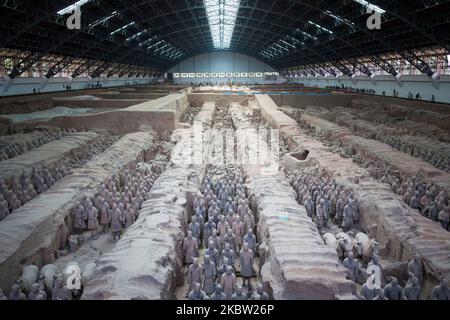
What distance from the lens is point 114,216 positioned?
6.37 m

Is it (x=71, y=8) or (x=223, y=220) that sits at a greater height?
(x=71, y=8)

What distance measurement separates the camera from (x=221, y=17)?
102ft

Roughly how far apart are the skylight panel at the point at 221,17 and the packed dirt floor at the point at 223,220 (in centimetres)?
1616

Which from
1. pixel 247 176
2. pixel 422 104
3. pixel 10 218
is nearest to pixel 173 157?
pixel 247 176

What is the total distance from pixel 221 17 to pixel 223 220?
92.6 ft

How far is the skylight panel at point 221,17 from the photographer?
25438 millimetres

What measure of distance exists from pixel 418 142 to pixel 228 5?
749 inches

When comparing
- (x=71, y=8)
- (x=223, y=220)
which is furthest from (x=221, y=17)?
(x=223, y=220)

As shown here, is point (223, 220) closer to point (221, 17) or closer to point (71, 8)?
point (71, 8)

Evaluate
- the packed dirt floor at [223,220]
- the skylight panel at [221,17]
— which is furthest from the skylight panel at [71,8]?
the skylight panel at [221,17]

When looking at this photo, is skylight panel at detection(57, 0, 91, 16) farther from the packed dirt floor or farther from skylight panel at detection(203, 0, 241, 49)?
skylight panel at detection(203, 0, 241, 49)

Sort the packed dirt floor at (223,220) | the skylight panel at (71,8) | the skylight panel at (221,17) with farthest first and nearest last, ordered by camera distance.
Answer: the skylight panel at (221,17) → the skylight panel at (71,8) → the packed dirt floor at (223,220)

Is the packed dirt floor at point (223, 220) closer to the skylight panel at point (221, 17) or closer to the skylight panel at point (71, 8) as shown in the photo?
the skylight panel at point (71, 8)
